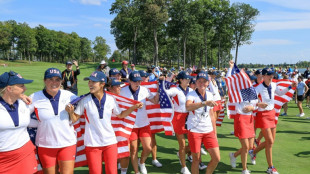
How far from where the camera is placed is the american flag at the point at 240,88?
588cm

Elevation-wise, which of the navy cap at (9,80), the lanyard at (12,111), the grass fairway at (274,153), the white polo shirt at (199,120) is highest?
the navy cap at (9,80)

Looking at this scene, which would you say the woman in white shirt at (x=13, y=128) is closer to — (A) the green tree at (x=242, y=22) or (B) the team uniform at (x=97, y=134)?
(B) the team uniform at (x=97, y=134)

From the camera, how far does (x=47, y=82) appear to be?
144 inches

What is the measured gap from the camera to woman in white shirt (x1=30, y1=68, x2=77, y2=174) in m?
3.62

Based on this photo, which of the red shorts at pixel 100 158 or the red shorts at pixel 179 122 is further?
the red shorts at pixel 179 122

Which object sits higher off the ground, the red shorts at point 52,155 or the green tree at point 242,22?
the green tree at point 242,22

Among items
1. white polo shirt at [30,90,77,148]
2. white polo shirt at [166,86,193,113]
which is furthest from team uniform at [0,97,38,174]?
white polo shirt at [166,86,193,113]

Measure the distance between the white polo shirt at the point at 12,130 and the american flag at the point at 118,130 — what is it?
48 cm

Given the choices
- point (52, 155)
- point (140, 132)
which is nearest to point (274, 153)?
point (140, 132)

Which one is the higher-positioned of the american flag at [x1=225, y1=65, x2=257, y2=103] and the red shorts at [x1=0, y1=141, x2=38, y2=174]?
the american flag at [x1=225, y1=65, x2=257, y2=103]

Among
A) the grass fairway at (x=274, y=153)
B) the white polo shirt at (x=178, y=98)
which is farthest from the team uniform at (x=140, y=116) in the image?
the grass fairway at (x=274, y=153)

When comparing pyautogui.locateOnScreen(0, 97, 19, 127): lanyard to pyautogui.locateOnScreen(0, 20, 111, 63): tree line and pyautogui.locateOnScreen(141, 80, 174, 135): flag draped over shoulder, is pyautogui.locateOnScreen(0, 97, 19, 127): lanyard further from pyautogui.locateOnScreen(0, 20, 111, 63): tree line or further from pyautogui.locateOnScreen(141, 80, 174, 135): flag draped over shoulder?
pyautogui.locateOnScreen(0, 20, 111, 63): tree line

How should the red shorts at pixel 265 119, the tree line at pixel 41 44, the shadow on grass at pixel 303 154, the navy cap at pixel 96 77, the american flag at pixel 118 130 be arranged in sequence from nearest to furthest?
the navy cap at pixel 96 77 → the american flag at pixel 118 130 → the red shorts at pixel 265 119 → the shadow on grass at pixel 303 154 → the tree line at pixel 41 44

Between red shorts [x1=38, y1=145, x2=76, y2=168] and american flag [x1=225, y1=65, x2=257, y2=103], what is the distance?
3.99 metres
